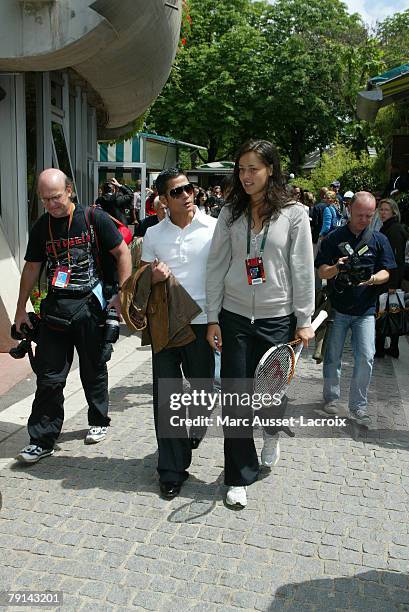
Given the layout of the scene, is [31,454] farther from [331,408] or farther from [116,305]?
[331,408]

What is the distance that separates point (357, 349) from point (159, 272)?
211cm

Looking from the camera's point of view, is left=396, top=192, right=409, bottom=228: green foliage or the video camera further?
left=396, top=192, right=409, bottom=228: green foliage

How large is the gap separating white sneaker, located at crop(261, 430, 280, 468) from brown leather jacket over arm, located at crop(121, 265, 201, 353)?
0.88 m

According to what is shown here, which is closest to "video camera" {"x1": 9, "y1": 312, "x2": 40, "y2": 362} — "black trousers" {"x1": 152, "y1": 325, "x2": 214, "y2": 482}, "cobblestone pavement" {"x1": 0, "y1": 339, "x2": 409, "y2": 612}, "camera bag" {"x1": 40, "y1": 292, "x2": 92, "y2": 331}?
"camera bag" {"x1": 40, "y1": 292, "x2": 92, "y2": 331}

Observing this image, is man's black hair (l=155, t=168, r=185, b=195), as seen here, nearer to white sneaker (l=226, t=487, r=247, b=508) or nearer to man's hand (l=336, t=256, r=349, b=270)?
man's hand (l=336, t=256, r=349, b=270)

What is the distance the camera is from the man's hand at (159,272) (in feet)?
12.9

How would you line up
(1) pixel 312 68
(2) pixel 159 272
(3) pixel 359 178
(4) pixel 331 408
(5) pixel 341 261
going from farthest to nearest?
(1) pixel 312 68 < (3) pixel 359 178 < (4) pixel 331 408 < (5) pixel 341 261 < (2) pixel 159 272

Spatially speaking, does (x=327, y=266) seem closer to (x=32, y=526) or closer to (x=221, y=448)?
(x=221, y=448)

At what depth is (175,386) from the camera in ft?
13.5

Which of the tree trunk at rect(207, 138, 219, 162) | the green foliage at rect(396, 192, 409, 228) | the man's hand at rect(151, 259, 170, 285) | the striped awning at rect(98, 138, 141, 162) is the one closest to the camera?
the man's hand at rect(151, 259, 170, 285)

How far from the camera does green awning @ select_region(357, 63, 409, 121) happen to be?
32.2 ft

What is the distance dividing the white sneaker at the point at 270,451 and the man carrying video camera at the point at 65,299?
1289 mm

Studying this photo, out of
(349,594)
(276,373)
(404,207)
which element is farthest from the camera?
(404,207)

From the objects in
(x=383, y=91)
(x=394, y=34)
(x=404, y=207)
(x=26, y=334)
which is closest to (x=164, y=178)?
(x=26, y=334)
